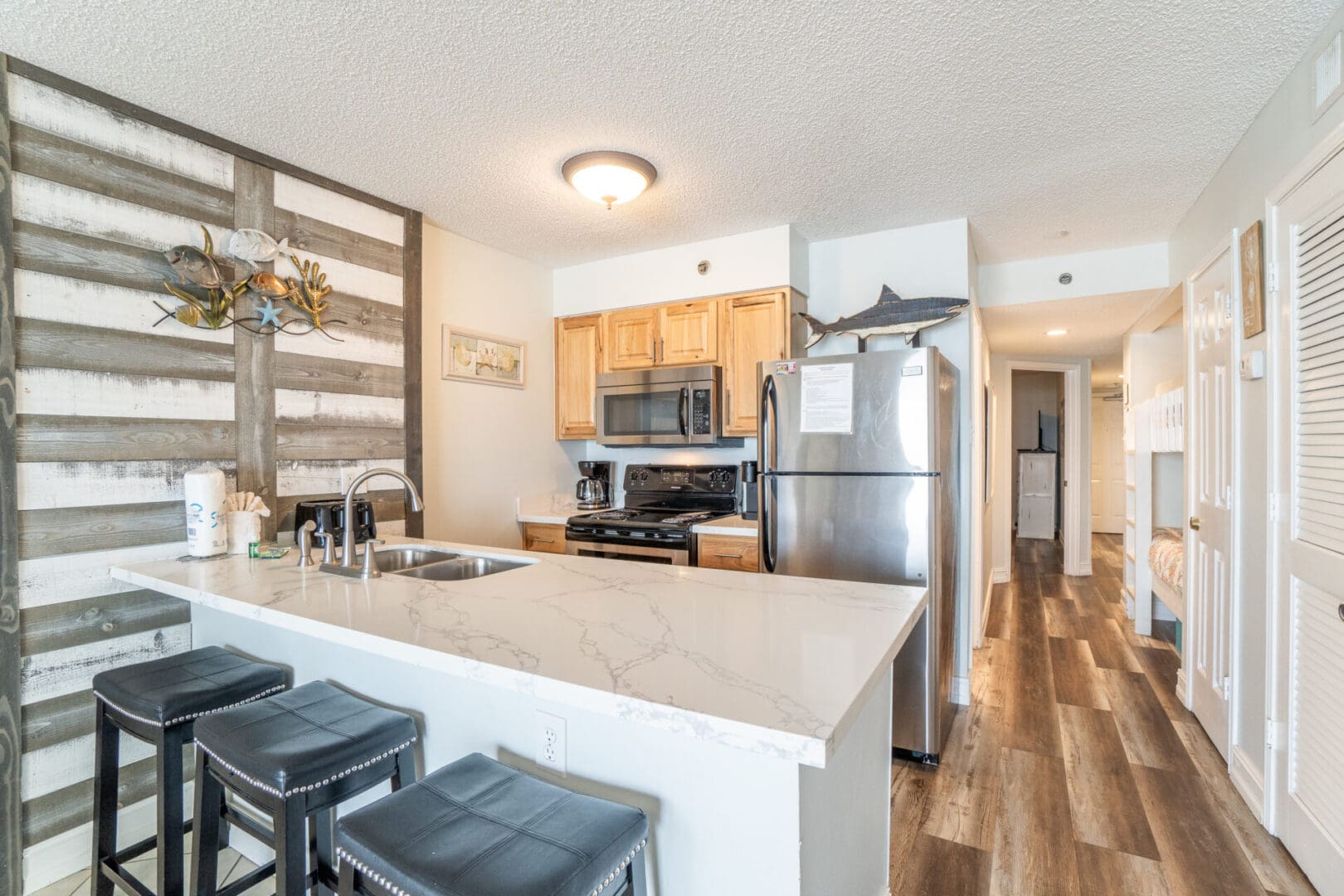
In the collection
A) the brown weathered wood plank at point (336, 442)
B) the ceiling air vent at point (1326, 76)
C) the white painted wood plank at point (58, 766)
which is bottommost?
the white painted wood plank at point (58, 766)

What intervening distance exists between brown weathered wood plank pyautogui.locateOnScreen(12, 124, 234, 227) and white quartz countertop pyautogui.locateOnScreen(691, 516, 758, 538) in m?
2.34

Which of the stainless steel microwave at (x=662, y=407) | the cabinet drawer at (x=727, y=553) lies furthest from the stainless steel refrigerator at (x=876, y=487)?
the stainless steel microwave at (x=662, y=407)

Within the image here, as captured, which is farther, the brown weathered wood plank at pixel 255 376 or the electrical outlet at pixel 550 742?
the brown weathered wood plank at pixel 255 376

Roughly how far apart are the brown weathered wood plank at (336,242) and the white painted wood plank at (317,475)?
0.86 meters

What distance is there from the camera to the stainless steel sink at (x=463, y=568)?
2119 mm

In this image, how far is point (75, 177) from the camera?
6.40 ft

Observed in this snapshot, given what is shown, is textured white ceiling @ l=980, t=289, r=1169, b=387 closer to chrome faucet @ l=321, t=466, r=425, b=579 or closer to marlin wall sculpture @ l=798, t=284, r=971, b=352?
marlin wall sculpture @ l=798, t=284, r=971, b=352

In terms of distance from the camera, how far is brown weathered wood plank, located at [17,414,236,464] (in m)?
1.86

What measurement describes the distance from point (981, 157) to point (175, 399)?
3087 millimetres

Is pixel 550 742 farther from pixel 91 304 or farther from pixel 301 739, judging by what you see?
pixel 91 304

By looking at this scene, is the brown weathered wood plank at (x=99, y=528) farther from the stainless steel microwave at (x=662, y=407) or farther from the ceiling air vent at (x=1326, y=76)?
the ceiling air vent at (x=1326, y=76)

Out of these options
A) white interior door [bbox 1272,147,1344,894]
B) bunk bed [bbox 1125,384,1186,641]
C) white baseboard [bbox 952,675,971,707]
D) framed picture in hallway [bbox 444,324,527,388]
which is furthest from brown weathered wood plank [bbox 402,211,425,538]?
bunk bed [bbox 1125,384,1186,641]

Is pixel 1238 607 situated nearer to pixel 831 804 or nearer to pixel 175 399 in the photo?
pixel 831 804

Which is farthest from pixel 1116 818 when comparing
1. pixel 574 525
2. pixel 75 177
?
pixel 75 177
